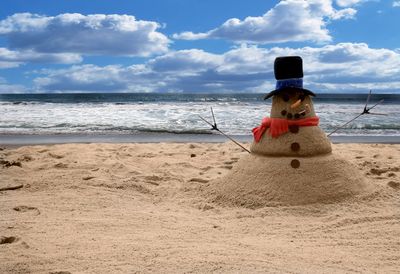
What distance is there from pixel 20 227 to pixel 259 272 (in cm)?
214

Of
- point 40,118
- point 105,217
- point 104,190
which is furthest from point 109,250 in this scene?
Result: point 40,118

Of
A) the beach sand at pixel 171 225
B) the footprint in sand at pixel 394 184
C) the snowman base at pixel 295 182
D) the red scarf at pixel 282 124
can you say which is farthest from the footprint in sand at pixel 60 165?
the footprint in sand at pixel 394 184

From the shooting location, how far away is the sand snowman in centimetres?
408

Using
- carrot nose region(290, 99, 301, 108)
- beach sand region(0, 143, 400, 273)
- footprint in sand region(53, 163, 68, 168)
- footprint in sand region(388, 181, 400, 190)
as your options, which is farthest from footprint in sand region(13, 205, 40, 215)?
footprint in sand region(388, 181, 400, 190)

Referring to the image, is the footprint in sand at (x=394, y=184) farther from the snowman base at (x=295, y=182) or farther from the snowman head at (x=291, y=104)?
the snowman head at (x=291, y=104)

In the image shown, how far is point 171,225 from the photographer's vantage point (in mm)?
3818

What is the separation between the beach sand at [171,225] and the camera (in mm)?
2943

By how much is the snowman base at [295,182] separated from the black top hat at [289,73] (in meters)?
0.64

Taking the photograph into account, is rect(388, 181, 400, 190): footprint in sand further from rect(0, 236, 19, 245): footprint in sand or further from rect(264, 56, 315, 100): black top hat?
rect(0, 236, 19, 245): footprint in sand

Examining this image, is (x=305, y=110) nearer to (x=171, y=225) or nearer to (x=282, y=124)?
(x=282, y=124)

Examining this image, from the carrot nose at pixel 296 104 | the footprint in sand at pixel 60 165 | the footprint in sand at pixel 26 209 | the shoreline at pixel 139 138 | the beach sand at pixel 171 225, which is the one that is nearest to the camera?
the beach sand at pixel 171 225

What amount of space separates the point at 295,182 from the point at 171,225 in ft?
3.91

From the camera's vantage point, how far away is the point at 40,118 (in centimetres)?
1585

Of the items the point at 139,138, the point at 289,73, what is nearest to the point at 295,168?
the point at 289,73
